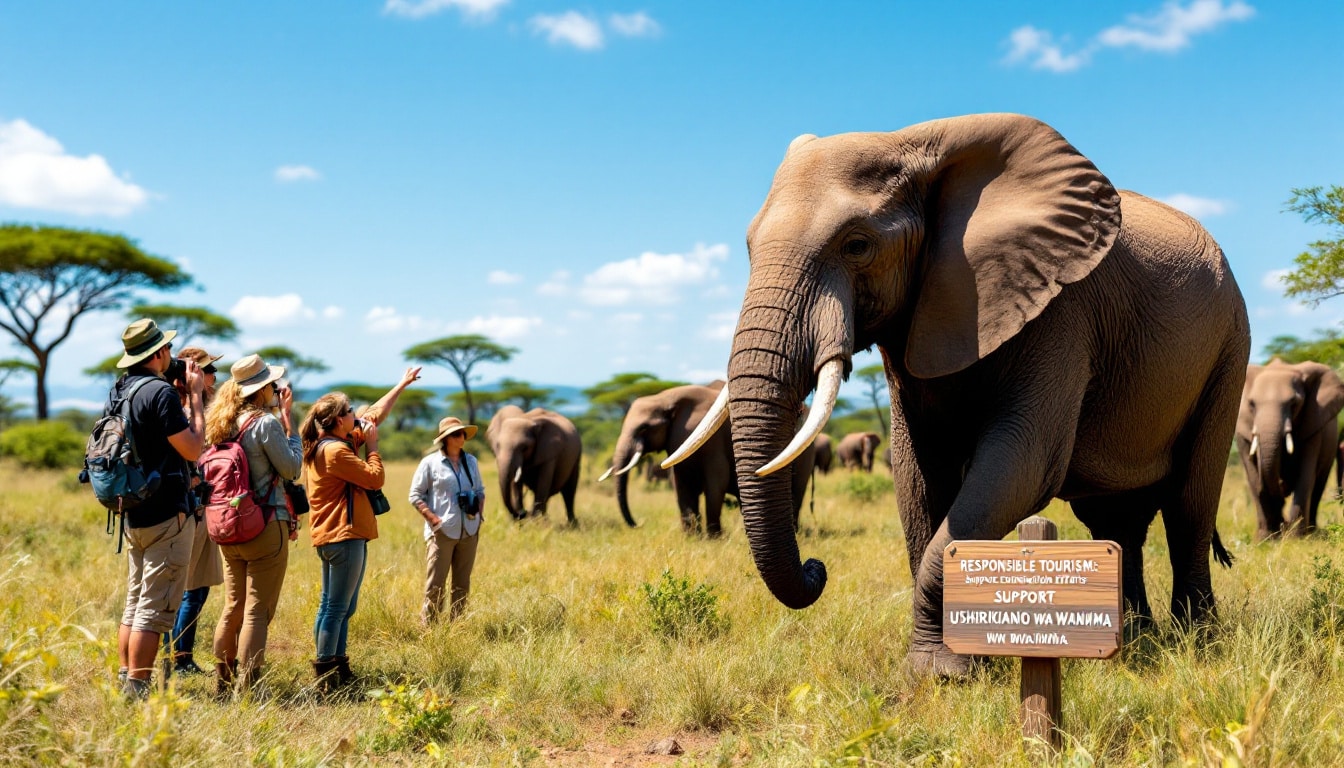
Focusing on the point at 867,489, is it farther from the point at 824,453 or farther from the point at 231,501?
the point at 231,501

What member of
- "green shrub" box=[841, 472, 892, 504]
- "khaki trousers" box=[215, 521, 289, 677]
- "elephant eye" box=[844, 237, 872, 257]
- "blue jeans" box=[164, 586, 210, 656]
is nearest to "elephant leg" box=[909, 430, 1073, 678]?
"elephant eye" box=[844, 237, 872, 257]

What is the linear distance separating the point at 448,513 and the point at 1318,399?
10.7m

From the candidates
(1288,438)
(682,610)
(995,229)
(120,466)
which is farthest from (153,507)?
(1288,438)

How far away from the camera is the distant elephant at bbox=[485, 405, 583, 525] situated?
1622cm

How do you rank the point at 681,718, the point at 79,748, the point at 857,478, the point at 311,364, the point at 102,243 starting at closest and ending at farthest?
the point at 79,748
the point at 681,718
the point at 857,478
the point at 102,243
the point at 311,364

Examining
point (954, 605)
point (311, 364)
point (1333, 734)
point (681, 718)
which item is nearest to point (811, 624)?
point (681, 718)

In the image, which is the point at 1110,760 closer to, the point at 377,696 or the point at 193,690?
the point at 377,696

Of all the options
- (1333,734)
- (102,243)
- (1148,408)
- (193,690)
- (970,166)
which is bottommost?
(193,690)

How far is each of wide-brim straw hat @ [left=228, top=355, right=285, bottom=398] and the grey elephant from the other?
8.18 ft

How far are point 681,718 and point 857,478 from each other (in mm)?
16472

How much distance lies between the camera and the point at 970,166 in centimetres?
527

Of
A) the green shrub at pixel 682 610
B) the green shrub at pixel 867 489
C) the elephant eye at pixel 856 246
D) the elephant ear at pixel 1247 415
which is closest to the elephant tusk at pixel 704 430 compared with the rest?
the elephant eye at pixel 856 246

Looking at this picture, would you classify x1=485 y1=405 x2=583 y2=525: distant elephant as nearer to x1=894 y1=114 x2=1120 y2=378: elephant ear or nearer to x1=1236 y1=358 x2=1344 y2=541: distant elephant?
x1=1236 y1=358 x2=1344 y2=541: distant elephant

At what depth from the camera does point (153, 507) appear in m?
5.26
